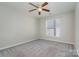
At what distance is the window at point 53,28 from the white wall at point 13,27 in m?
1.62

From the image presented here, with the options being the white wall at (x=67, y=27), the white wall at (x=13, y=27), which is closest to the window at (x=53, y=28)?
the white wall at (x=67, y=27)

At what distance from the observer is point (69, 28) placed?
15.6 feet

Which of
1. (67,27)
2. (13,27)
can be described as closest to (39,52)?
(13,27)

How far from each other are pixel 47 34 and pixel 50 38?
1.53 ft

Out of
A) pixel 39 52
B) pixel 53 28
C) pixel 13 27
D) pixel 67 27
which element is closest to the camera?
pixel 39 52

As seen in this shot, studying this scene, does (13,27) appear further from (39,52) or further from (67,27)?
(67,27)

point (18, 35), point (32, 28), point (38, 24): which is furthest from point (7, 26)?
point (38, 24)

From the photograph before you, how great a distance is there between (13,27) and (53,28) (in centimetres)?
321

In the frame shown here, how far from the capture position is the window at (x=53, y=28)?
5418 millimetres

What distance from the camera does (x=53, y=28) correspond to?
18.8 feet

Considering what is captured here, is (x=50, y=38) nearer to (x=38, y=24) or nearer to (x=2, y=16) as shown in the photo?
(x=38, y=24)

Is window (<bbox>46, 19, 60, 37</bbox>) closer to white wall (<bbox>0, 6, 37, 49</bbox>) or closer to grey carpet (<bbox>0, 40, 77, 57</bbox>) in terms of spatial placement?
white wall (<bbox>0, 6, 37, 49</bbox>)

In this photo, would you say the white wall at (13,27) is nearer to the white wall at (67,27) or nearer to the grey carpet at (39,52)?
the grey carpet at (39,52)

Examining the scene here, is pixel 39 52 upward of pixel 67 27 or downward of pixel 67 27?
downward
